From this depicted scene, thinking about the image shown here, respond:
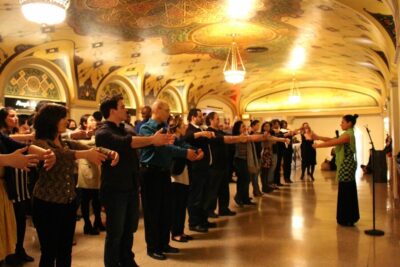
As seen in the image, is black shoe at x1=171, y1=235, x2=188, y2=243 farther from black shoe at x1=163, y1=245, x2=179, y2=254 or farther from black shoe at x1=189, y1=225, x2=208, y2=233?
black shoe at x1=189, y1=225, x2=208, y2=233

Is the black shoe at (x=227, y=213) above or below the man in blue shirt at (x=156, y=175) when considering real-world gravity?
below

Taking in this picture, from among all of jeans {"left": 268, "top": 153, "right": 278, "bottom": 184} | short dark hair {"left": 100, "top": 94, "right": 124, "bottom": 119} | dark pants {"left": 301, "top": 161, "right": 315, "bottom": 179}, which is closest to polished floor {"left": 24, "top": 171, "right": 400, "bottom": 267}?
short dark hair {"left": 100, "top": 94, "right": 124, "bottom": 119}

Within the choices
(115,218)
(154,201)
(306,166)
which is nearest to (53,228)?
(115,218)

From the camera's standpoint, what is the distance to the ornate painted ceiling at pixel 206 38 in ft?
28.4

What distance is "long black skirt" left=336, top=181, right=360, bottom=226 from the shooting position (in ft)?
20.5

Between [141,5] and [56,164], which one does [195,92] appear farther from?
[56,164]

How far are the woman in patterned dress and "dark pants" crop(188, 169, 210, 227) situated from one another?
1.93 m

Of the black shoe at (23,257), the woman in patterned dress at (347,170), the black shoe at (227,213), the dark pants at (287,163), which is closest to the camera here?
the black shoe at (23,257)

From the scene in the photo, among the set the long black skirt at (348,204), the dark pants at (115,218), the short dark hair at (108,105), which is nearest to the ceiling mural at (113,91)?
the long black skirt at (348,204)

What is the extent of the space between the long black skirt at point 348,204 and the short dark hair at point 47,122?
15.5ft

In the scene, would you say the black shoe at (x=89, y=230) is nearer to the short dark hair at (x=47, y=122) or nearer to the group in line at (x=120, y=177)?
the group in line at (x=120, y=177)

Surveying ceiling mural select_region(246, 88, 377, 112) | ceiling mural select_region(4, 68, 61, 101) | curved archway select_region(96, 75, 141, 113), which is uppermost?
ceiling mural select_region(246, 88, 377, 112)

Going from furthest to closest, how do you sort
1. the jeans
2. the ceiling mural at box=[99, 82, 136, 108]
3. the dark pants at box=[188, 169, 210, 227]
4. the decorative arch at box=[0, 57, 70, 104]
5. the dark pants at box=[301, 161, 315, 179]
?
the ceiling mural at box=[99, 82, 136, 108]
the dark pants at box=[301, 161, 315, 179]
the decorative arch at box=[0, 57, 70, 104]
the jeans
the dark pants at box=[188, 169, 210, 227]

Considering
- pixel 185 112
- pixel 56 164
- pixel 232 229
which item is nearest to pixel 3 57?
pixel 232 229
